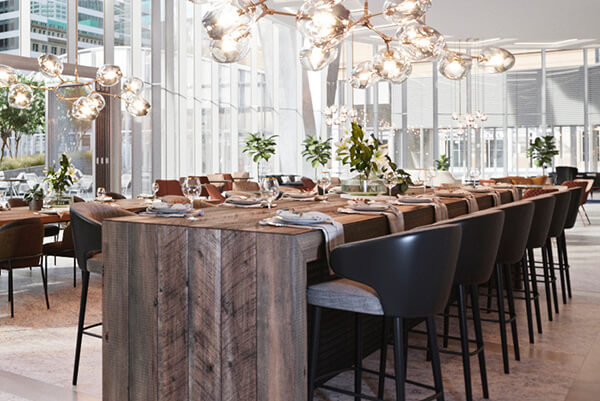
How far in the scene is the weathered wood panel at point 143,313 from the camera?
2539mm

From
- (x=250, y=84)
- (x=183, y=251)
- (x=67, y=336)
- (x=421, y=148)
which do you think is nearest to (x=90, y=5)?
(x=250, y=84)

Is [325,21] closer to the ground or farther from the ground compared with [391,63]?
closer to the ground

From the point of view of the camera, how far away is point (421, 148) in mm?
19266

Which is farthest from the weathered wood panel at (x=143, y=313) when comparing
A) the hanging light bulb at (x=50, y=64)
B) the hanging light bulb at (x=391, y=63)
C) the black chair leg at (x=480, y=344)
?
the hanging light bulb at (x=50, y=64)

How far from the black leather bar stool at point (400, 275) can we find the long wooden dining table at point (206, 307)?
19cm

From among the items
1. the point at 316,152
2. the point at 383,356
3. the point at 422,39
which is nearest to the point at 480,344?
the point at 383,356

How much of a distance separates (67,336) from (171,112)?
27.3ft

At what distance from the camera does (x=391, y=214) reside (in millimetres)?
3094

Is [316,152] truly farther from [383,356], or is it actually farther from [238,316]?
[238,316]

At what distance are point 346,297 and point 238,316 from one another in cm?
44

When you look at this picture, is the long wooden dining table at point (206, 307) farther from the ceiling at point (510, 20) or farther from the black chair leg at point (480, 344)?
the ceiling at point (510, 20)

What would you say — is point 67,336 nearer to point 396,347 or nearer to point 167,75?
point 396,347

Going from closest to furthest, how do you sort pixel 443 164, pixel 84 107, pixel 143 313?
pixel 143 313 < pixel 84 107 < pixel 443 164

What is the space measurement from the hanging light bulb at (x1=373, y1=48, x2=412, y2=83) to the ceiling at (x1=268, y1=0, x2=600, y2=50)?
241 inches
